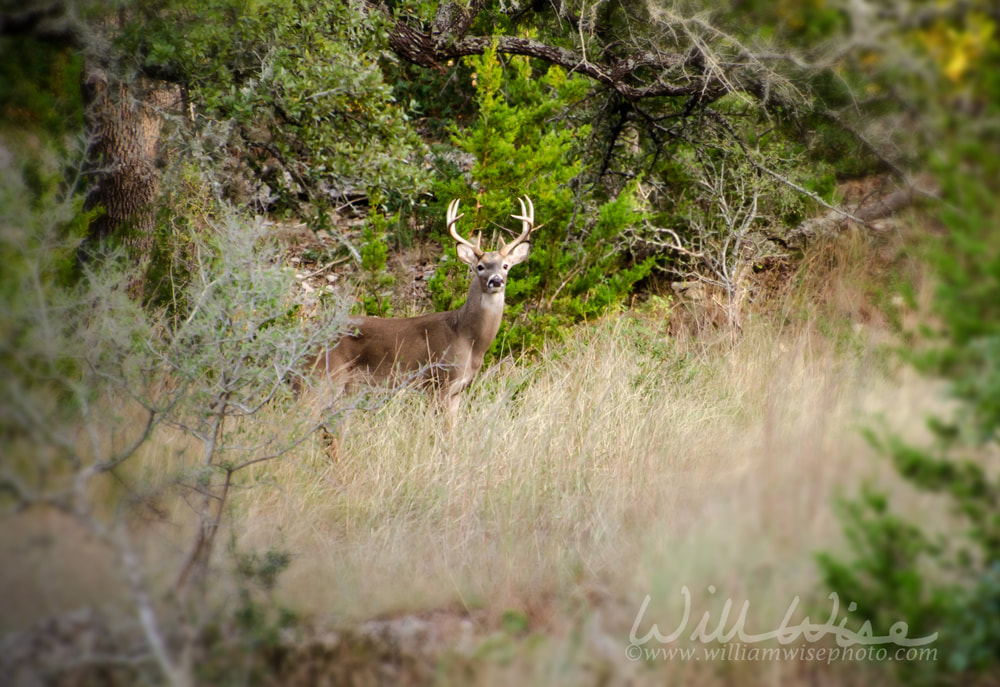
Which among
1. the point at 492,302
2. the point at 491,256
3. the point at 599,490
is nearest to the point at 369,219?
the point at 491,256

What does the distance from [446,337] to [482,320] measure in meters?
0.38

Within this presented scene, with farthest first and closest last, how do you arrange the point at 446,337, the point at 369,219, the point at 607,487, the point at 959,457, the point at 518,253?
the point at 369,219 < the point at 518,253 < the point at 446,337 < the point at 607,487 < the point at 959,457

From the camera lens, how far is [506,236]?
10367 mm

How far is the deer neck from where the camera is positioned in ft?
28.1

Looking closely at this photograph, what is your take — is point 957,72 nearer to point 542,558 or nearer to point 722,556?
point 722,556

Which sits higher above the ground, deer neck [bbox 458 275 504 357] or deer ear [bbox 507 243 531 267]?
deer ear [bbox 507 243 531 267]

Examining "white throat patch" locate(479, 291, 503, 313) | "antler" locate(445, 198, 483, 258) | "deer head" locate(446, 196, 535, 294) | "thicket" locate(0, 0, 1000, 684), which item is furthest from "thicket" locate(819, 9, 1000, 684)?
"antler" locate(445, 198, 483, 258)

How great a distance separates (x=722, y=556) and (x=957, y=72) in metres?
1.76

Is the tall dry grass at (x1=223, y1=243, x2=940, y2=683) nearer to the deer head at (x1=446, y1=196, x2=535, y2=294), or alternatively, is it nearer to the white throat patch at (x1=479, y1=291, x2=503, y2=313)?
the white throat patch at (x1=479, y1=291, x2=503, y2=313)

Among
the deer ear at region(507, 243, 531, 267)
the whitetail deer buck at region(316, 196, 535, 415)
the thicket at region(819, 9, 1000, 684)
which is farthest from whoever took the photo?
the deer ear at region(507, 243, 531, 267)

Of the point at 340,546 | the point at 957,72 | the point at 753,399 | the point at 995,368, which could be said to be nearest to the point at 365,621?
the point at 340,546

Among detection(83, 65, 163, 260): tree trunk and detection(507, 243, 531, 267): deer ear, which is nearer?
detection(83, 65, 163, 260): tree trunk

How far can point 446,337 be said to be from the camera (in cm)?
861

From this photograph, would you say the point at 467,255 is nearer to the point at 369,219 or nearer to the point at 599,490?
the point at 369,219
